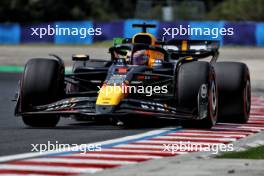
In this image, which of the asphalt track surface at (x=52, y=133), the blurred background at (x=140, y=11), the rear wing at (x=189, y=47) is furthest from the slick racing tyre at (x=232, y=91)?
the blurred background at (x=140, y=11)

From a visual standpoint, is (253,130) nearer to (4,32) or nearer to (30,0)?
(4,32)

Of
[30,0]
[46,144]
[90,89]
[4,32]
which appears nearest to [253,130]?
[90,89]

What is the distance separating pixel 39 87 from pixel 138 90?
5.04ft

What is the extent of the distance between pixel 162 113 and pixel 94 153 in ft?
11.0

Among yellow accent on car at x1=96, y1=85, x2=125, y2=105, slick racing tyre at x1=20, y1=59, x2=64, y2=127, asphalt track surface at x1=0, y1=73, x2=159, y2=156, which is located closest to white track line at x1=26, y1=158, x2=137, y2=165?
asphalt track surface at x1=0, y1=73, x2=159, y2=156

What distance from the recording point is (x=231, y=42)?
61.1 m

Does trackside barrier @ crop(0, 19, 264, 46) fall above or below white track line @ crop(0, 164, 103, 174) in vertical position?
above

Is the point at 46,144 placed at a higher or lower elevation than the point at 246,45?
lower

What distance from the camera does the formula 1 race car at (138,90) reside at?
565 inches

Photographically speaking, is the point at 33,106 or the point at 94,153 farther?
the point at 33,106

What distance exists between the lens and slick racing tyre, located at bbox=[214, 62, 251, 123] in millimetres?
15805

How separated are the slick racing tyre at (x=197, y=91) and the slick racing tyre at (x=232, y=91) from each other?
3.63ft

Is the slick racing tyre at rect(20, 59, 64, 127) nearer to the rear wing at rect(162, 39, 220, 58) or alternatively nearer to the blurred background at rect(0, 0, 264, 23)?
the rear wing at rect(162, 39, 220, 58)

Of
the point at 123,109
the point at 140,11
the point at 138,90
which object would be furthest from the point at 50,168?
the point at 140,11
